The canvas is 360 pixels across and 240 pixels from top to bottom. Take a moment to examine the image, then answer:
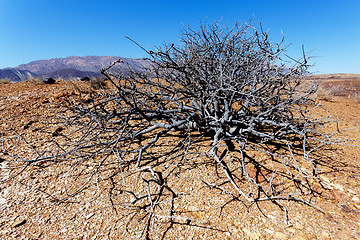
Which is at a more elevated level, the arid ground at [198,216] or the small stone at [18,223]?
the arid ground at [198,216]

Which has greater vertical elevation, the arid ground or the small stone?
the arid ground

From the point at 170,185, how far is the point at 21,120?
10.1ft

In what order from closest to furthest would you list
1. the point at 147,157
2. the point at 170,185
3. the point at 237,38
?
the point at 170,185, the point at 147,157, the point at 237,38

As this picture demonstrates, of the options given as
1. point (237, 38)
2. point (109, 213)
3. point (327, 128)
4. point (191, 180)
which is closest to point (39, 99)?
point (109, 213)

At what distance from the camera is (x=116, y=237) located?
117 cm

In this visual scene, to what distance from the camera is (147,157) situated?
2.04 meters

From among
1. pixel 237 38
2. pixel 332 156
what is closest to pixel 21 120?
pixel 237 38

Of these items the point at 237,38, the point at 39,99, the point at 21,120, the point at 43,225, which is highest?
the point at 237,38

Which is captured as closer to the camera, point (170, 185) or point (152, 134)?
point (170, 185)

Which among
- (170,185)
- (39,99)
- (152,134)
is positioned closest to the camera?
(170,185)

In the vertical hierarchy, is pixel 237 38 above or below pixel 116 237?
above

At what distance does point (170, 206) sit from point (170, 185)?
231 millimetres

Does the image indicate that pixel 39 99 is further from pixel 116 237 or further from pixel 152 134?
pixel 116 237

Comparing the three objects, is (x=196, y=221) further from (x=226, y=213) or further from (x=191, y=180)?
(x=191, y=180)
